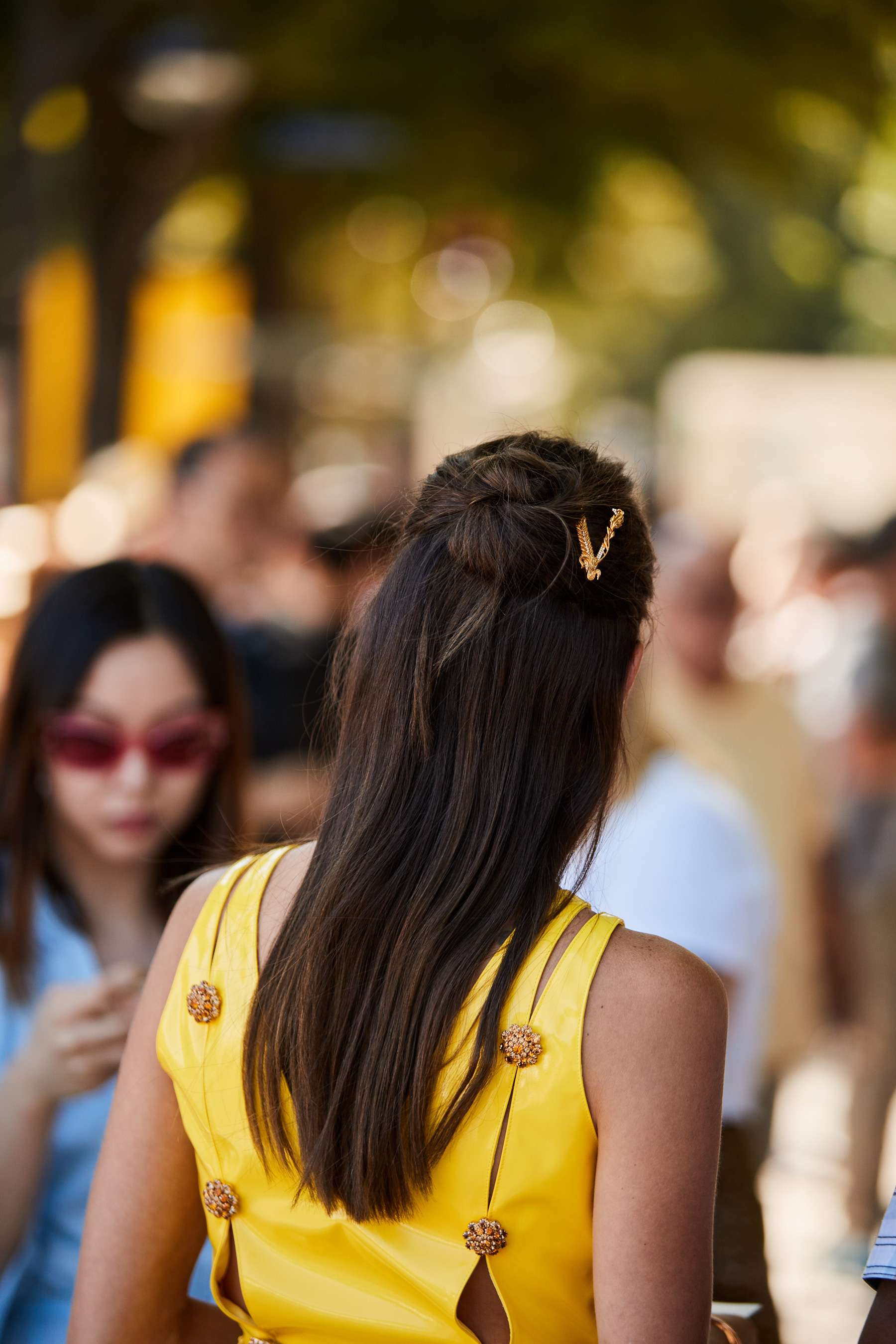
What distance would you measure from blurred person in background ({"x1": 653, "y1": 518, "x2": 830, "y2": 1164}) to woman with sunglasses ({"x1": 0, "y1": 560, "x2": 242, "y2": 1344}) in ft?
6.38

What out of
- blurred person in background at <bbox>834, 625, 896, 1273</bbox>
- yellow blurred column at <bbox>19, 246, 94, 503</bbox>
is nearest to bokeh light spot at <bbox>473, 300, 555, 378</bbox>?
yellow blurred column at <bbox>19, 246, 94, 503</bbox>

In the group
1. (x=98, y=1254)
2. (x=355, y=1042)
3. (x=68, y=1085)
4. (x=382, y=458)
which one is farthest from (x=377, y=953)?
(x=382, y=458)

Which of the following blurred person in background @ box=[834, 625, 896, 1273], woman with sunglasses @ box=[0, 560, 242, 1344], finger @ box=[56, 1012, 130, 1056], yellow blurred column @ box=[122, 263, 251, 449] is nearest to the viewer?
finger @ box=[56, 1012, 130, 1056]

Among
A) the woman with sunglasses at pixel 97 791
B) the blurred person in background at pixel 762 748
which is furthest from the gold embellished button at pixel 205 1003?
the blurred person in background at pixel 762 748

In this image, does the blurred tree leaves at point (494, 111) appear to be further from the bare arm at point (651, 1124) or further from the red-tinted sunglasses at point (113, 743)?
the bare arm at point (651, 1124)

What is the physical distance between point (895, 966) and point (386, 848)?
3845 mm

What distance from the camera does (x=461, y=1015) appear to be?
1.42 m

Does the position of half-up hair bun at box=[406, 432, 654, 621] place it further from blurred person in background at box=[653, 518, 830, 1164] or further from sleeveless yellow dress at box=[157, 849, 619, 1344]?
blurred person in background at box=[653, 518, 830, 1164]

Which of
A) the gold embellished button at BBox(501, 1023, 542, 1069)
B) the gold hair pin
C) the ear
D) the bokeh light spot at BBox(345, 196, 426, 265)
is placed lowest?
the gold embellished button at BBox(501, 1023, 542, 1069)

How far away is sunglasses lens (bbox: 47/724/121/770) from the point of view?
2.37 metres

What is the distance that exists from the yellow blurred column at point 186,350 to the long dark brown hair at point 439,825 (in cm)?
1094

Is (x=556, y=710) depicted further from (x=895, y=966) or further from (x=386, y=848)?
(x=895, y=966)

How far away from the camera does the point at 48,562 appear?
4.77 m

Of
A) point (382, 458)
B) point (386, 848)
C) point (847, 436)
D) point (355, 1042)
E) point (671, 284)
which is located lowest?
point (355, 1042)
